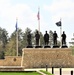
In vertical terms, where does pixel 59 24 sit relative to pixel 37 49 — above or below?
above

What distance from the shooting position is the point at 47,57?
42969mm

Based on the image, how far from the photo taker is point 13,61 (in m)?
47.9

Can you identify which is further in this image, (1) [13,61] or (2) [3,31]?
(2) [3,31]

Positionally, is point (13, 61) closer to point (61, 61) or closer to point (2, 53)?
point (61, 61)

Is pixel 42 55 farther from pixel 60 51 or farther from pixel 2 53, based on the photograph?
pixel 2 53

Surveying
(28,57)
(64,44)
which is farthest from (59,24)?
(28,57)

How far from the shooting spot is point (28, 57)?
4300 cm

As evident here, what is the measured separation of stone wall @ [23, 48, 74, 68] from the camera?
42719 mm

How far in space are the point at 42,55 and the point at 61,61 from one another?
7.74 feet

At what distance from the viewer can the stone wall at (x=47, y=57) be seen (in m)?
42.7

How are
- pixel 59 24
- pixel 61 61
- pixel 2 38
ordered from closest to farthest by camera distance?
pixel 61 61, pixel 59 24, pixel 2 38

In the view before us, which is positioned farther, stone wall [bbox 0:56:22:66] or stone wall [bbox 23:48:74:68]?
stone wall [bbox 0:56:22:66]

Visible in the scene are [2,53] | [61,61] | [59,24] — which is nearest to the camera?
[61,61]

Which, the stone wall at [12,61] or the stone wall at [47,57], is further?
the stone wall at [12,61]
